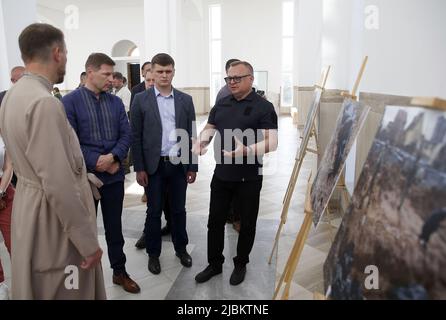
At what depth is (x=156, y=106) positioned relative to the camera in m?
2.96

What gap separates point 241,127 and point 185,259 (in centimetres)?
135

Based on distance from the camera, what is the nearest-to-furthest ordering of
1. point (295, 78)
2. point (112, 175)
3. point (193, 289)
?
point (112, 175), point (193, 289), point (295, 78)

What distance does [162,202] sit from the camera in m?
3.10

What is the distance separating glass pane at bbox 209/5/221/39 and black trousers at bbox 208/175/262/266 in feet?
56.4

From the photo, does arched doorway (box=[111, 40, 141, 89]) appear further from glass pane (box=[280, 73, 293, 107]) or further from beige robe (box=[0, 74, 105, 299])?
beige robe (box=[0, 74, 105, 299])

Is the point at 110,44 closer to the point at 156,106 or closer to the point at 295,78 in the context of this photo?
the point at 295,78

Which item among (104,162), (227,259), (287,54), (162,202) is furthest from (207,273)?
(287,54)

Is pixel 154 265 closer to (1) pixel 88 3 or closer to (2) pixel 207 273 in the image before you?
(2) pixel 207 273

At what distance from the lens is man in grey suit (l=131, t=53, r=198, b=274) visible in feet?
9.68

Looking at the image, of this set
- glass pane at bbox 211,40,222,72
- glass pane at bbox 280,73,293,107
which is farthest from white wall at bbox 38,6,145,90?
glass pane at bbox 280,73,293,107

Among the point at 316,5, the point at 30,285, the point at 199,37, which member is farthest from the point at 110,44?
the point at 30,285

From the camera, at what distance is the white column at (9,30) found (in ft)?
14.4

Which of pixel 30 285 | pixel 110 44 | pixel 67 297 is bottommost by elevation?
pixel 67 297
